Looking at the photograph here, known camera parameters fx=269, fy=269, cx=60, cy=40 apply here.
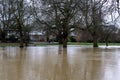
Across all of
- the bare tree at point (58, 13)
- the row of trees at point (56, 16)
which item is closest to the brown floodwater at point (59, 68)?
the row of trees at point (56, 16)

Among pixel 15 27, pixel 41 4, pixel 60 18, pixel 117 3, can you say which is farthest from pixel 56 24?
pixel 117 3

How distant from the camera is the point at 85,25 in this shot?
3562 cm

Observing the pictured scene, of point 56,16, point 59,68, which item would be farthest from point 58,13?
point 59,68

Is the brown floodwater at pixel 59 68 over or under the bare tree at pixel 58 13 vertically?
under

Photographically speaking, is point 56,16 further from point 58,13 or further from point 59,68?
point 59,68

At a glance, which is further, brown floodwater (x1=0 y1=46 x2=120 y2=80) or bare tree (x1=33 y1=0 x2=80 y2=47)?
bare tree (x1=33 y1=0 x2=80 y2=47)

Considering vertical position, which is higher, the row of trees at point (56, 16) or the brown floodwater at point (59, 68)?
the row of trees at point (56, 16)

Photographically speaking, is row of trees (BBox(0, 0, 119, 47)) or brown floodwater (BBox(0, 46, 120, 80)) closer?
brown floodwater (BBox(0, 46, 120, 80))

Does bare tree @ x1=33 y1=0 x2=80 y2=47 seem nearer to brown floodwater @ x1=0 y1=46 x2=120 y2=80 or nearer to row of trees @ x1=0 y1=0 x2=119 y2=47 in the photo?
row of trees @ x1=0 y1=0 x2=119 y2=47

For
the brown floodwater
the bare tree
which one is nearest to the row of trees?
the bare tree

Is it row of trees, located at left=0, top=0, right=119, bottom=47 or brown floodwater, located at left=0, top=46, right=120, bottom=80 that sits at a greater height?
row of trees, located at left=0, top=0, right=119, bottom=47

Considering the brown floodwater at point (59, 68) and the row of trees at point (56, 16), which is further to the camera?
the row of trees at point (56, 16)

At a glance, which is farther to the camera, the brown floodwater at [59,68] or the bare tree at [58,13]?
the bare tree at [58,13]

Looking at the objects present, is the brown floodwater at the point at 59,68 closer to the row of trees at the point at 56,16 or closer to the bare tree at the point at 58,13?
the row of trees at the point at 56,16
